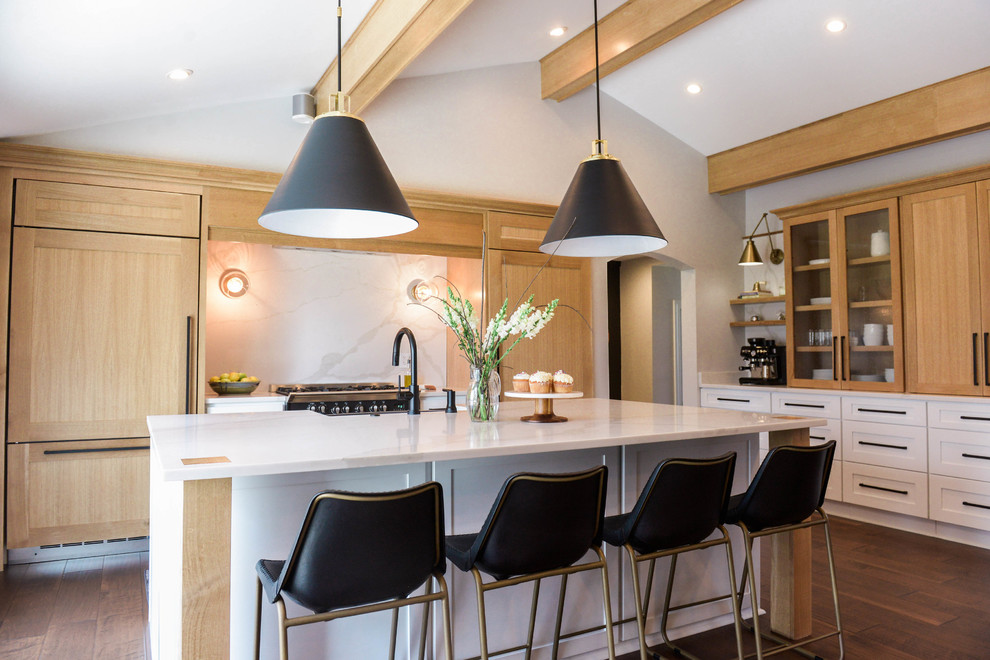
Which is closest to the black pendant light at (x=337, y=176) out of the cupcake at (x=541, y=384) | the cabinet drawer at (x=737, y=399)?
the cupcake at (x=541, y=384)

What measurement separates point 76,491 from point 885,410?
4.98m

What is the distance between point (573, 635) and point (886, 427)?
9.98 ft

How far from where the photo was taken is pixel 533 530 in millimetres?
1833

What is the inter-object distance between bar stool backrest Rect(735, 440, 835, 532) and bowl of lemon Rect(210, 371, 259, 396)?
3.18m

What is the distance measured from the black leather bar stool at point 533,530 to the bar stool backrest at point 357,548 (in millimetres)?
212

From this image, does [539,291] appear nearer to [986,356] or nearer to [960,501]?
[986,356]

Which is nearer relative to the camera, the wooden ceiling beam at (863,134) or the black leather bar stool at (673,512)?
the black leather bar stool at (673,512)

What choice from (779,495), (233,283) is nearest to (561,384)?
(779,495)

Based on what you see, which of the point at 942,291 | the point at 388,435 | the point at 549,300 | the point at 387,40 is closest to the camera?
the point at 388,435

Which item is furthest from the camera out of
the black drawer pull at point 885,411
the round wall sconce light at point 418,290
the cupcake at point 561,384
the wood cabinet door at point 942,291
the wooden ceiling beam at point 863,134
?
the round wall sconce light at point 418,290

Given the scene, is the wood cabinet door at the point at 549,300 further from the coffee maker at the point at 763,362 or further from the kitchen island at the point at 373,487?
the kitchen island at the point at 373,487

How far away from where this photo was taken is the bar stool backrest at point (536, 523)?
1796 millimetres

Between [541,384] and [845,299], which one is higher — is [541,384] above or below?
below

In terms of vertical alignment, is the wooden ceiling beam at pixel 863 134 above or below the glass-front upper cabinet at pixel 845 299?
above
